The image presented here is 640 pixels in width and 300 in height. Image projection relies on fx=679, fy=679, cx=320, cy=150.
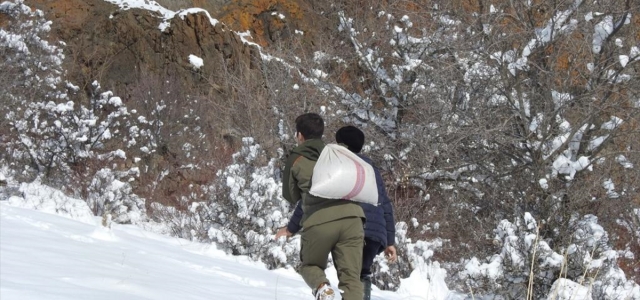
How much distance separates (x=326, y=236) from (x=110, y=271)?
151cm

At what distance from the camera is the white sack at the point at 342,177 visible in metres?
3.51

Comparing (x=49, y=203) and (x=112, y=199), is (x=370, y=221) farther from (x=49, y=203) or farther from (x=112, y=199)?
(x=112, y=199)

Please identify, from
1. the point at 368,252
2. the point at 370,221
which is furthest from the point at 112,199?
the point at 370,221

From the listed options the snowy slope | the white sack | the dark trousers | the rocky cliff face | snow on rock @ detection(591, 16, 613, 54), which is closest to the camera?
the snowy slope

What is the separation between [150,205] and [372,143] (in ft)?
15.2

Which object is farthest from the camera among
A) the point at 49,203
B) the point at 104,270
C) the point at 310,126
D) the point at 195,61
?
the point at 195,61

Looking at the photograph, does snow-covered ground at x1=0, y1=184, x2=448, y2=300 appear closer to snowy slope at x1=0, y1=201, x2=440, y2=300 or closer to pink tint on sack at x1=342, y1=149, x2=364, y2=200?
snowy slope at x1=0, y1=201, x2=440, y2=300

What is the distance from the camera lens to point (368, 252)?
4.02 m

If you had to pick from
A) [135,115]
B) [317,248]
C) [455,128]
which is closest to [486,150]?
[455,128]

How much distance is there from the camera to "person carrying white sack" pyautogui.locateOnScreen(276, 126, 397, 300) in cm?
388

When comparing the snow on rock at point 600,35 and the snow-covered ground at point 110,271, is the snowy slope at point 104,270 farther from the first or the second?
the snow on rock at point 600,35

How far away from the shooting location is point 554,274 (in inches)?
280

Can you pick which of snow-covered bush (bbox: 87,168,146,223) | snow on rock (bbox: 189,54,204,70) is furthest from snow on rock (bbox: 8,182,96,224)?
snow on rock (bbox: 189,54,204,70)

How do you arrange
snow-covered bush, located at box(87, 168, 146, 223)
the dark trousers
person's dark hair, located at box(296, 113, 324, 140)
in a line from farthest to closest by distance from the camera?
1. snow-covered bush, located at box(87, 168, 146, 223)
2. the dark trousers
3. person's dark hair, located at box(296, 113, 324, 140)
